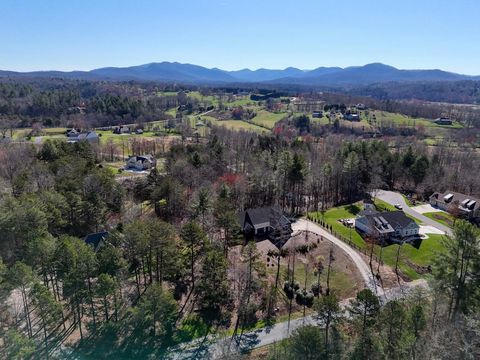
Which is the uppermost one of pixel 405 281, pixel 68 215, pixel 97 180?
pixel 97 180

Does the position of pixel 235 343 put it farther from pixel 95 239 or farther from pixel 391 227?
pixel 391 227

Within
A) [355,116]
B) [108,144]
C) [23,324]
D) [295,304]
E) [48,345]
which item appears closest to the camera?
[48,345]

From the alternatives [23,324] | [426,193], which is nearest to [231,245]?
[23,324]

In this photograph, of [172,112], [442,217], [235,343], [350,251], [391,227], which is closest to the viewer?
[235,343]

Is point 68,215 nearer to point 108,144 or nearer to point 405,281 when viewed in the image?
point 405,281

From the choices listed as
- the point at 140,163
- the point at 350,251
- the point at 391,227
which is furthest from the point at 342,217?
the point at 140,163
